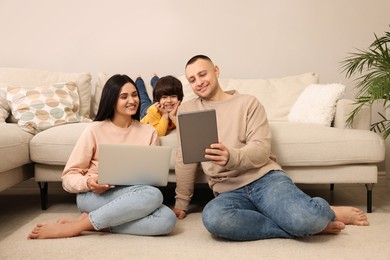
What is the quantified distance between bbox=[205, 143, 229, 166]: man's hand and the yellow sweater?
0.61 meters

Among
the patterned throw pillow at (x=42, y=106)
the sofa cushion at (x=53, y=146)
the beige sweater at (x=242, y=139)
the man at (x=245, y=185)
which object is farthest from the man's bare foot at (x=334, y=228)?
the patterned throw pillow at (x=42, y=106)

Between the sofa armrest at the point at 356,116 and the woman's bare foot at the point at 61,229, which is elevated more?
the sofa armrest at the point at 356,116

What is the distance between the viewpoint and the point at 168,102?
2.20m

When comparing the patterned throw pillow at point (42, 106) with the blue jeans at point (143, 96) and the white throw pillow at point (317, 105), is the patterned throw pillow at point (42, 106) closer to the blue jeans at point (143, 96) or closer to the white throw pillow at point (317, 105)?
the blue jeans at point (143, 96)

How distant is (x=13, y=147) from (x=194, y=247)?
3.24 feet

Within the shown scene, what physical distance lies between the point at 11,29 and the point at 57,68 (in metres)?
0.42

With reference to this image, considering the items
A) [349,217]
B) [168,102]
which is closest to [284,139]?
[349,217]

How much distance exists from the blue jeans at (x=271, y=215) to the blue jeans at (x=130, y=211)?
0.66ft

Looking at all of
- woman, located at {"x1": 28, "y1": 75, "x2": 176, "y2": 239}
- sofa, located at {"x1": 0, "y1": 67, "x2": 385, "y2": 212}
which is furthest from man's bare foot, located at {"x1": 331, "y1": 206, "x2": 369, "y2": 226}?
woman, located at {"x1": 28, "y1": 75, "x2": 176, "y2": 239}

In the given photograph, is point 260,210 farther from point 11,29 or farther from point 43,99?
point 11,29

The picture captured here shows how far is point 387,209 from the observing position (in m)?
2.26

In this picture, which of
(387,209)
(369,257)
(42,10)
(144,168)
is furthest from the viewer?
(42,10)

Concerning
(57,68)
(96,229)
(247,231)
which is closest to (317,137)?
(247,231)

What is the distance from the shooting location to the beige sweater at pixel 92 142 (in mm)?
1841
